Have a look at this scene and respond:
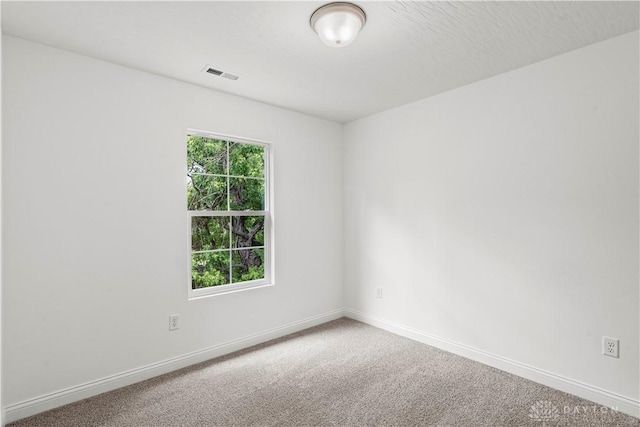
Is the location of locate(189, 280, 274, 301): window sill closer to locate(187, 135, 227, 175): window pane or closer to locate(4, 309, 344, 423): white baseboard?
locate(4, 309, 344, 423): white baseboard

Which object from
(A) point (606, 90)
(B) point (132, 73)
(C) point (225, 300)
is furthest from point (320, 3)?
(C) point (225, 300)

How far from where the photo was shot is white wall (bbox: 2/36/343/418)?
2.15 metres

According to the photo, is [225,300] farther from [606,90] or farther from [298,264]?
[606,90]

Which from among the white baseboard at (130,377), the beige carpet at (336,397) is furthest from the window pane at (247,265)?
the beige carpet at (336,397)

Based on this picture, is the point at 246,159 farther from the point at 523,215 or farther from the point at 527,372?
the point at 527,372

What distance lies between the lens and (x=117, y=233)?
2.51 m

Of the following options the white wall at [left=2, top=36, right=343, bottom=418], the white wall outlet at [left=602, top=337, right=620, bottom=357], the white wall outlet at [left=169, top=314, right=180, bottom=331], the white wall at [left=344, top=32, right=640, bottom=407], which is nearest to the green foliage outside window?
the white wall at [left=2, top=36, right=343, bottom=418]

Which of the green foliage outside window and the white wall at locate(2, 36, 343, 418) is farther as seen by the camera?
the green foliage outside window

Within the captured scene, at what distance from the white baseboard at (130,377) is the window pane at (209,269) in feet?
1.88

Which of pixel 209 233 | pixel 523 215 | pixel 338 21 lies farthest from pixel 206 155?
pixel 523 215

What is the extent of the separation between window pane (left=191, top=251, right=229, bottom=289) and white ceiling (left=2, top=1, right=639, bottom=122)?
5.07ft

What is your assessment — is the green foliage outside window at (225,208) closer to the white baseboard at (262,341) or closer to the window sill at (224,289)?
the window sill at (224,289)

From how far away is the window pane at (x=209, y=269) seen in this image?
3034 mm

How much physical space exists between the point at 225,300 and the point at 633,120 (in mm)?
3341
